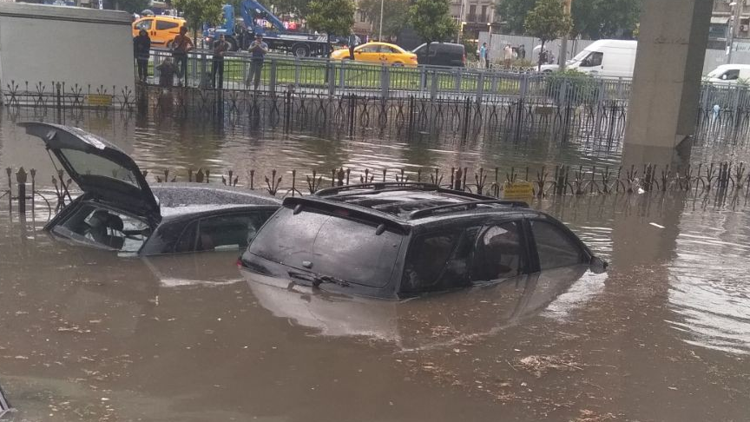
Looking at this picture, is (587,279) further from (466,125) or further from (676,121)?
(466,125)

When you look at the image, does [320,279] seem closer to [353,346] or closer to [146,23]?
[353,346]

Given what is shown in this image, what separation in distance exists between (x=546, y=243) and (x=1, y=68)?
18.3m

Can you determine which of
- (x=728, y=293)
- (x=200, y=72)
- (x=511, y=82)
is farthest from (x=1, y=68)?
(x=728, y=293)

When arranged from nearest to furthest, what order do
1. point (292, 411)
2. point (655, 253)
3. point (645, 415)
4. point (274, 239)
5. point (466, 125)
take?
point (292, 411)
point (645, 415)
point (274, 239)
point (655, 253)
point (466, 125)

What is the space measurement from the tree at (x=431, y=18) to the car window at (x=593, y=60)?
10834mm

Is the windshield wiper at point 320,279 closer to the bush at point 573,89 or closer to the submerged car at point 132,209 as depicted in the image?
the submerged car at point 132,209

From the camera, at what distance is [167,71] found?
25.7m

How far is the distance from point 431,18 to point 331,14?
4223 millimetres

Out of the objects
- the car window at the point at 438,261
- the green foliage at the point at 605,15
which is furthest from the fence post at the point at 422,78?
the green foliage at the point at 605,15

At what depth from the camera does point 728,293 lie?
8156mm

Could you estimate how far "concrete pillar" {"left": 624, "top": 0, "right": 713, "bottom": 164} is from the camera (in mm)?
21594

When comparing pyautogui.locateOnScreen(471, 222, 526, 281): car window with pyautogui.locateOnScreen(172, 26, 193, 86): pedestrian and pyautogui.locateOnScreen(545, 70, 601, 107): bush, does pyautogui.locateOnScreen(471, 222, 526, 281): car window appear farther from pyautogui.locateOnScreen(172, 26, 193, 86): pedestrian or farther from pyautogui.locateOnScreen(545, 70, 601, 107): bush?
pyautogui.locateOnScreen(545, 70, 601, 107): bush

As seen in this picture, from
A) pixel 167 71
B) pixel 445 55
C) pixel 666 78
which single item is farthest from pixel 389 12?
pixel 666 78

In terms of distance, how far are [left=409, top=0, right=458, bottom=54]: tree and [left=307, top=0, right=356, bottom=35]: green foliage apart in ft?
9.16
